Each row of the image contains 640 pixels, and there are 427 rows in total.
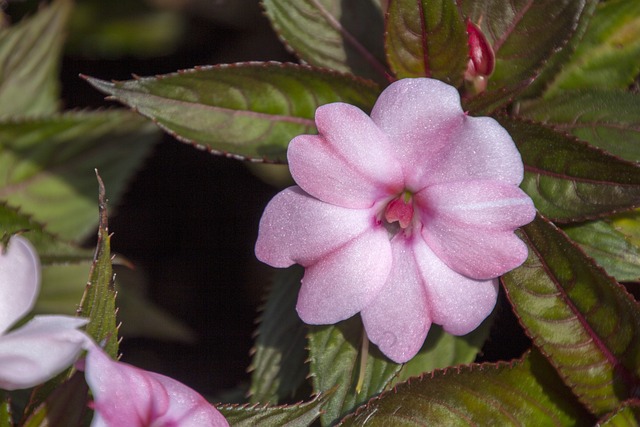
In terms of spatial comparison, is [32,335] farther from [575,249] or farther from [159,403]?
[575,249]

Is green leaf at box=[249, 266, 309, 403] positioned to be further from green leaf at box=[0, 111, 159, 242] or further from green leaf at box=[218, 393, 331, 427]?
green leaf at box=[0, 111, 159, 242]

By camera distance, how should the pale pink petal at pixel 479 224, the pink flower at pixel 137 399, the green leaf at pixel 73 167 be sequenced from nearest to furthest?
the pink flower at pixel 137 399 → the pale pink petal at pixel 479 224 → the green leaf at pixel 73 167

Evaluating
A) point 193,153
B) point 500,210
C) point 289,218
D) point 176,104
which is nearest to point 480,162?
point 500,210

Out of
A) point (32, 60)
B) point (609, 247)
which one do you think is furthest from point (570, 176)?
point (32, 60)

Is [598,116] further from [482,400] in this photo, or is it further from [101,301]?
[101,301]

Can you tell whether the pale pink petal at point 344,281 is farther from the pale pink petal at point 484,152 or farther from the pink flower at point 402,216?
the pale pink petal at point 484,152

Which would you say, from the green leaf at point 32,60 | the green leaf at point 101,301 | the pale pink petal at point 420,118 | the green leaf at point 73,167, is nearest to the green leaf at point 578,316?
the pale pink petal at point 420,118
